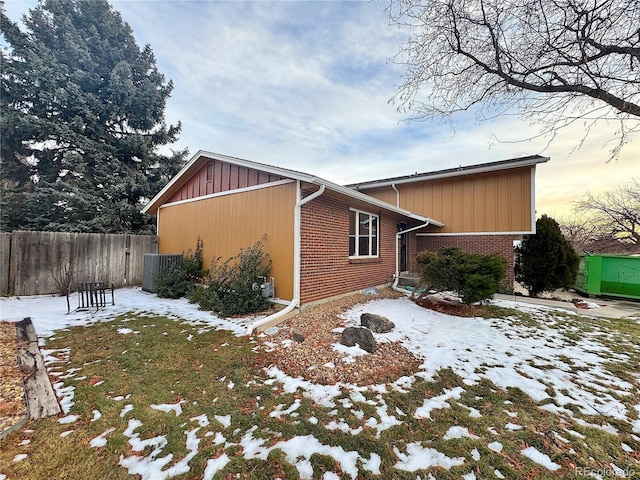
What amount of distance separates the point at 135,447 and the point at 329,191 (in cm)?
546

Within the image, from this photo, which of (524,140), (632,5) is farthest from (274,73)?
(632,5)

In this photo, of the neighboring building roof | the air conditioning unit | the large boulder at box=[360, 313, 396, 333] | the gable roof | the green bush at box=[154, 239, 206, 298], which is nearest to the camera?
the large boulder at box=[360, 313, 396, 333]

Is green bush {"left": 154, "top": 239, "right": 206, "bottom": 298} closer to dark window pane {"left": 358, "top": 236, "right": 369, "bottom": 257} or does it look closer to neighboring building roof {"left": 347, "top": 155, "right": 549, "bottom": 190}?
dark window pane {"left": 358, "top": 236, "right": 369, "bottom": 257}

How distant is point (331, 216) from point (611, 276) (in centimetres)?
1103

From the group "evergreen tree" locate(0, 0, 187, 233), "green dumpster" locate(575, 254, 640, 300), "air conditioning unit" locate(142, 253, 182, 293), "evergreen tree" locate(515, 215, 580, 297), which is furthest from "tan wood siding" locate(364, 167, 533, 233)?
"evergreen tree" locate(0, 0, 187, 233)

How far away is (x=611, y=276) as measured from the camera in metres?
9.90

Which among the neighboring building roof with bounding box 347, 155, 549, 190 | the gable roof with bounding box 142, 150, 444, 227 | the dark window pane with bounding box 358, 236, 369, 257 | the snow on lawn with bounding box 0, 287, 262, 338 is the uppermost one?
the neighboring building roof with bounding box 347, 155, 549, 190

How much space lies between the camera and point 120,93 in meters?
13.3

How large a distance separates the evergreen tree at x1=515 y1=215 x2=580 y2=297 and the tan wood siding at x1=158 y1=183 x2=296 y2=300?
30.3 feet

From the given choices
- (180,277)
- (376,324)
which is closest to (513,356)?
(376,324)

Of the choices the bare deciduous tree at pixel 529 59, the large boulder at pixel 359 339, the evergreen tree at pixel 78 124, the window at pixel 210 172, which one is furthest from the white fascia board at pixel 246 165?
the evergreen tree at pixel 78 124

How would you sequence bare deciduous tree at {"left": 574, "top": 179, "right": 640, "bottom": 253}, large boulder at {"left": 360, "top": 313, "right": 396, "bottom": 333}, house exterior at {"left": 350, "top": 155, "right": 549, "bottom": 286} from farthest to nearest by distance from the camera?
bare deciduous tree at {"left": 574, "top": 179, "right": 640, "bottom": 253}, house exterior at {"left": 350, "top": 155, "right": 549, "bottom": 286}, large boulder at {"left": 360, "top": 313, "right": 396, "bottom": 333}

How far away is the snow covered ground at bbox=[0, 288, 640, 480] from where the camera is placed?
86.4 inches

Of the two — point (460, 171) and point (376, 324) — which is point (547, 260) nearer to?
point (460, 171)
